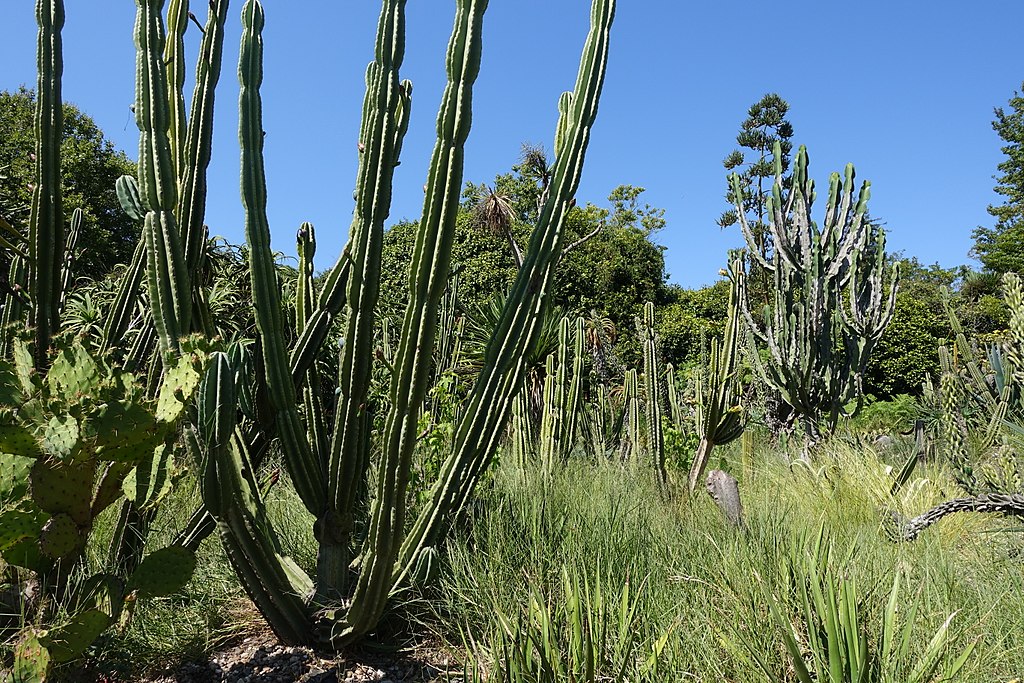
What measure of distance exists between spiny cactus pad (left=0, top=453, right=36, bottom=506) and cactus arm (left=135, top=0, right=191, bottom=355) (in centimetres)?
65

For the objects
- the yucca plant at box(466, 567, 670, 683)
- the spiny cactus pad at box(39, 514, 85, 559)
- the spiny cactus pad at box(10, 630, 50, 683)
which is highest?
the spiny cactus pad at box(39, 514, 85, 559)

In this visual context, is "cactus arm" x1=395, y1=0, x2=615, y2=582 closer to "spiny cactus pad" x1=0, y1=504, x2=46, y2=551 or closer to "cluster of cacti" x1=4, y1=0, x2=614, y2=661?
"cluster of cacti" x1=4, y1=0, x2=614, y2=661

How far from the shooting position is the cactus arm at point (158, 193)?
2188 mm

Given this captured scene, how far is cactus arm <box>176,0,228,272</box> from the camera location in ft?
8.17

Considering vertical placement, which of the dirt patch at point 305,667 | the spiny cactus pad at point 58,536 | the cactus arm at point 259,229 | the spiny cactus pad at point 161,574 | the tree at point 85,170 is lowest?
the dirt patch at point 305,667

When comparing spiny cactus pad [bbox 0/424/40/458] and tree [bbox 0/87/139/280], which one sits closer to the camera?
spiny cactus pad [bbox 0/424/40/458]

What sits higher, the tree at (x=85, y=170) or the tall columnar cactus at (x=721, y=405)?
the tree at (x=85, y=170)

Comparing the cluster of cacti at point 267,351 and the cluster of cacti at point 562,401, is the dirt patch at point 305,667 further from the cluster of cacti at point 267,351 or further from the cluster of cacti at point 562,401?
the cluster of cacti at point 562,401

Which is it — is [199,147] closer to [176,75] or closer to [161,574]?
[176,75]

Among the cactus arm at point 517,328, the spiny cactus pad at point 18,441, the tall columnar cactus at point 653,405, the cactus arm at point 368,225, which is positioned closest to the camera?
the spiny cactus pad at point 18,441

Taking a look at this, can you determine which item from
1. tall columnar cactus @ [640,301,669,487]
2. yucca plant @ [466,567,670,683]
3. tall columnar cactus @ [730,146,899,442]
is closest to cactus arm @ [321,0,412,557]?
yucca plant @ [466,567,670,683]

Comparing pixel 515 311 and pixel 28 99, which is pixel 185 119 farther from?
pixel 28 99

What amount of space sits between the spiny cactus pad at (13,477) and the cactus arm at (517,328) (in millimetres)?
1246

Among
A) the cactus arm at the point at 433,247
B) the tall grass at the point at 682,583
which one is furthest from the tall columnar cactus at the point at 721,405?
the cactus arm at the point at 433,247
